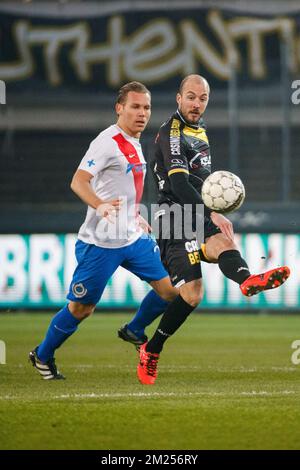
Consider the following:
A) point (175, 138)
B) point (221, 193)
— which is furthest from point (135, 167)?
point (221, 193)

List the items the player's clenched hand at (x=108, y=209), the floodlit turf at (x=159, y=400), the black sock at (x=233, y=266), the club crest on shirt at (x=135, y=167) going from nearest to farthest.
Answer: the floodlit turf at (x=159, y=400), the player's clenched hand at (x=108, y=209), the black sock at (x=233, y=266), the club crest on shirt at (x=135, y=167)

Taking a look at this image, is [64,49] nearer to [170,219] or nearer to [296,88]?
[296,88]

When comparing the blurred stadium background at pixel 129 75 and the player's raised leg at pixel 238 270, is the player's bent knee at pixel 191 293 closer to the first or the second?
the player's raised leg at pixel 238 270

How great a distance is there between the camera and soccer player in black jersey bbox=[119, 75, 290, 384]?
788 cm

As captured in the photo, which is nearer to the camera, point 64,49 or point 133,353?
point 133,353

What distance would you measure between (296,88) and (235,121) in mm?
1220

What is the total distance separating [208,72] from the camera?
1973 centimetres

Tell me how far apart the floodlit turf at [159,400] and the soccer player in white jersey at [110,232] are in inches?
20.2

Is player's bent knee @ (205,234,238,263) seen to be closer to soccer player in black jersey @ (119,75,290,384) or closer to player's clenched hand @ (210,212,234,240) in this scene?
soccer player in black jersey @ (119,75,290,384)

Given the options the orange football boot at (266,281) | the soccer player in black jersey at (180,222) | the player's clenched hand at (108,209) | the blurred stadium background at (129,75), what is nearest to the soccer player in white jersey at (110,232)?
the soccer player in black jersey at (180,222)

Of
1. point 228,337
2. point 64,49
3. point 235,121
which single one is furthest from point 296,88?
point 228,337

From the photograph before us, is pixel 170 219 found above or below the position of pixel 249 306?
above

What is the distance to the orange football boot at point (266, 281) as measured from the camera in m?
7.36

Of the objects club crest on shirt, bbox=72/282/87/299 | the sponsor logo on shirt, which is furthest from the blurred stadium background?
club crest on shirt, bbox=72/282/87/299
